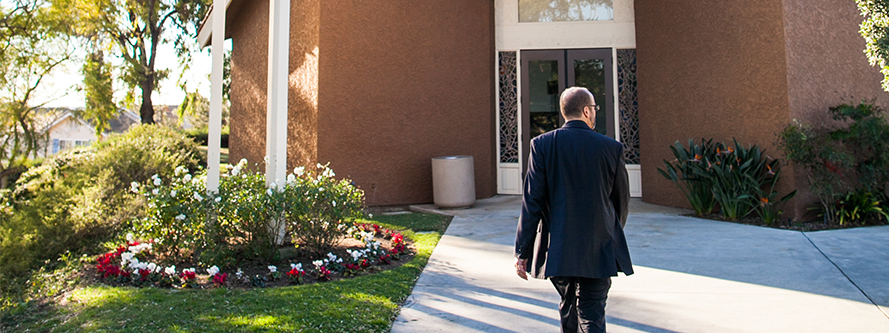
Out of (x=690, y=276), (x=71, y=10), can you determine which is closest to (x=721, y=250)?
(x=690, y=276)

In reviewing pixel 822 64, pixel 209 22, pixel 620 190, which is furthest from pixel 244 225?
pixel 822 64

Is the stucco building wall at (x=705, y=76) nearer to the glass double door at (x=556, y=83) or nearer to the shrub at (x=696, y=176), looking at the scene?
the shrub at (x=696, y=176)

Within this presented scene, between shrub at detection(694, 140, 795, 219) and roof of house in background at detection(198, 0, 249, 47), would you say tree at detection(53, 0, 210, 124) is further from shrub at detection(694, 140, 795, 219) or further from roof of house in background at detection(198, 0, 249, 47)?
shrub at detection(694, 140, 795, 219)

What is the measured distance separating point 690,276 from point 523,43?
660 cm

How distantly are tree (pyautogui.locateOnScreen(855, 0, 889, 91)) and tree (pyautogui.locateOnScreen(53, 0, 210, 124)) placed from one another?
23.3m

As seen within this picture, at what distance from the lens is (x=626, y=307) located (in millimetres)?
3566

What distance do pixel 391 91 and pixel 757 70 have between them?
530 centimetres

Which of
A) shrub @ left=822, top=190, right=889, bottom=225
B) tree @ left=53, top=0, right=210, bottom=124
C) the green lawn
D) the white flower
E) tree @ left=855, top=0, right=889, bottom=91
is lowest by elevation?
the green lawn

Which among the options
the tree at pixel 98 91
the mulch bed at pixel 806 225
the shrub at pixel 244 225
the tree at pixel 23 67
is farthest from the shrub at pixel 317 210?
the tree at pixel 23 67

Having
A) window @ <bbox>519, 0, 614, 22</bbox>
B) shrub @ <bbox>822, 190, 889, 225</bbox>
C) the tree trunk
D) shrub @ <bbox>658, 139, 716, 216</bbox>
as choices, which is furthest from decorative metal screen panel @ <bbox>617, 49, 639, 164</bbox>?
the tree trunk

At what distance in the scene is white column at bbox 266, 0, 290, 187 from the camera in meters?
5.31

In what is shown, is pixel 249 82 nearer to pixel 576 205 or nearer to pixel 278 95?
pixel 278 95

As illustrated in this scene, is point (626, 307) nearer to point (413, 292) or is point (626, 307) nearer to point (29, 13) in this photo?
point (413, 292)

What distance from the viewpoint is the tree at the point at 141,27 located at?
68.3ft
